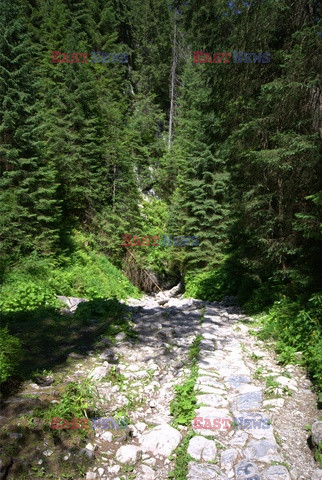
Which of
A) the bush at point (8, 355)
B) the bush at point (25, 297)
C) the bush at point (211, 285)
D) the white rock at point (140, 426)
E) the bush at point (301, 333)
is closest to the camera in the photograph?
the white rock at point (140, 426)

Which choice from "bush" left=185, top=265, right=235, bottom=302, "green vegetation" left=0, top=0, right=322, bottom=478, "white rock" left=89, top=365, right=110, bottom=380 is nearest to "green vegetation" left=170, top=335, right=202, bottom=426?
"green vegetation" left=0, top=0, right=322, bottom=478

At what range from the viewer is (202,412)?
3623 millimetres

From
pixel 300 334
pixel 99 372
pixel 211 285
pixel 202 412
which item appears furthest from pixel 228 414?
pixel 211 285

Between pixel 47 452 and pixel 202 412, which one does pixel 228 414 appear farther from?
pixel 47 452

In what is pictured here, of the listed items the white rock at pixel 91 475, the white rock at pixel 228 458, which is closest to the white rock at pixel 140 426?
the white rock at pixel 91 475

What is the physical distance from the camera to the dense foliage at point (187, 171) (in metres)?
5.82

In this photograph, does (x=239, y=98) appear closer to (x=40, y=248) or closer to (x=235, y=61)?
(x=235, y=61)

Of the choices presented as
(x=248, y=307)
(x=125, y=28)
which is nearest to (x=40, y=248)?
(x=248, y=307)

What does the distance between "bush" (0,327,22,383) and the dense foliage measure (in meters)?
3.99

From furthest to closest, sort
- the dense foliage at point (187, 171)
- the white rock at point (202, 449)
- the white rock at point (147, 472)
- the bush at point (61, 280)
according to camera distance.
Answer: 1. the bush at point (61, 280)
2. the dense foliage at point (187, 171)
3. the white rock at point (202, 449)
4. the white rock at point (147, 472)

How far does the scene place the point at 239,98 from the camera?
24.8ft

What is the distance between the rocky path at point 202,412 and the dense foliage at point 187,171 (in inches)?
27.6

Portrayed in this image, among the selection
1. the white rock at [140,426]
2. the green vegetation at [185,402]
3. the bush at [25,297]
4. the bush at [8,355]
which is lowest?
the bush at [25,297]

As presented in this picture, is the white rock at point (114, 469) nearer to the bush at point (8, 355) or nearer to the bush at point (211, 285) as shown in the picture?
the bush at point (8, 355)
